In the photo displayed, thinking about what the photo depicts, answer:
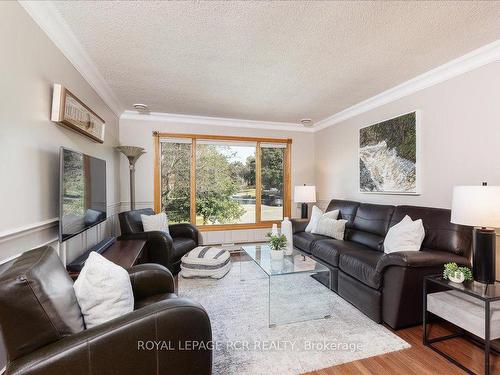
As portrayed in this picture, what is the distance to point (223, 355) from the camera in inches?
71.8

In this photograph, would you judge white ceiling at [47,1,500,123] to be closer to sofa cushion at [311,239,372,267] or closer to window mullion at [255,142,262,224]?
window mullion at [255,142,262,224]

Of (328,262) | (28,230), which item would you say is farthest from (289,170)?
(28,230)

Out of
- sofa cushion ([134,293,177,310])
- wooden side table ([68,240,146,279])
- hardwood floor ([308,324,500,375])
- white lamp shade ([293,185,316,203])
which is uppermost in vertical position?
white lamp shade ([293,185,316,203])

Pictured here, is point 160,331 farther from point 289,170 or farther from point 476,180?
point 289,170

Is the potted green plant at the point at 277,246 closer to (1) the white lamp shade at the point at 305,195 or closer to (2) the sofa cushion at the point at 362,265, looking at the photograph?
(2) the sofa cushion at the point at 362,265

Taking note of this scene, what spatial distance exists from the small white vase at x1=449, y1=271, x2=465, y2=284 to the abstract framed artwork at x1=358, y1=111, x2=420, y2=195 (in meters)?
1.31

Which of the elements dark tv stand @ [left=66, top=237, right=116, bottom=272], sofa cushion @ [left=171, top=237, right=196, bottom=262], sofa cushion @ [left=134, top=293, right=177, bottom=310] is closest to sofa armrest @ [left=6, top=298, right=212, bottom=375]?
sofa cushion @ [left=134, top=293, right=177, bottom=310]

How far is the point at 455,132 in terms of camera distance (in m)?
2.57

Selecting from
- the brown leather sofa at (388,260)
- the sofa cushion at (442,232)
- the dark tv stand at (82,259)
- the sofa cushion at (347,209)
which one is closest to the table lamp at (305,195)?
the sofa cushion at (347,209)

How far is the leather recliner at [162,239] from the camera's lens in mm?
3125

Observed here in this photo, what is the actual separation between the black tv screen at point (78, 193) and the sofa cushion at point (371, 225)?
3.00 m

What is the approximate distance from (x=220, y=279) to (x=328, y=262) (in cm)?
135

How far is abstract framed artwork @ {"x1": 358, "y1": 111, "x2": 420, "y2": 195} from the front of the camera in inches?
117

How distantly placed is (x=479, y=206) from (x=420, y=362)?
3.81 ft
